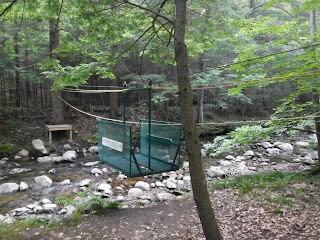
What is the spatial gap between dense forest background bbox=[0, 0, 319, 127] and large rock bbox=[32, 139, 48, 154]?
1732 millimetres

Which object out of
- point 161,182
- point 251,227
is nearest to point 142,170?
point 251,227

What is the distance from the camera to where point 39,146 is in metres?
9.66

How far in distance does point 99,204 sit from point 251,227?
119 inches

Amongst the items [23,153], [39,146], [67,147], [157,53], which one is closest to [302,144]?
[157,53]

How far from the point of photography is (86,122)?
13.0 m

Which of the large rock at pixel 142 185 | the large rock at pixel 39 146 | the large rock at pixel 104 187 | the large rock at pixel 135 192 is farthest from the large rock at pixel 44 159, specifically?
the large rock at pixel 135 192

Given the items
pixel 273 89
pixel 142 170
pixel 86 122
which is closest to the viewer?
pixel 142 170

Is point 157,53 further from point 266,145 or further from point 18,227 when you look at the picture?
point 266,145

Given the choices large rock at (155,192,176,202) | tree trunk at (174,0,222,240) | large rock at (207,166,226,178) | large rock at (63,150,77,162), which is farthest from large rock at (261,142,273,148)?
tree trunk at (174,0,222,240)

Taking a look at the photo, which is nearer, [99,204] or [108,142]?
[108,142]

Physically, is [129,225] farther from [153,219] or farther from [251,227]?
[251,227]

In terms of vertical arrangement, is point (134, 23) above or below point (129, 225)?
above

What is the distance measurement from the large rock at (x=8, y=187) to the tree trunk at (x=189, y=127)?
588cm

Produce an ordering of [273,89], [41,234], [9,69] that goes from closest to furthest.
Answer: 1. [41,234]
2. [9,69]
3. [273,89]
